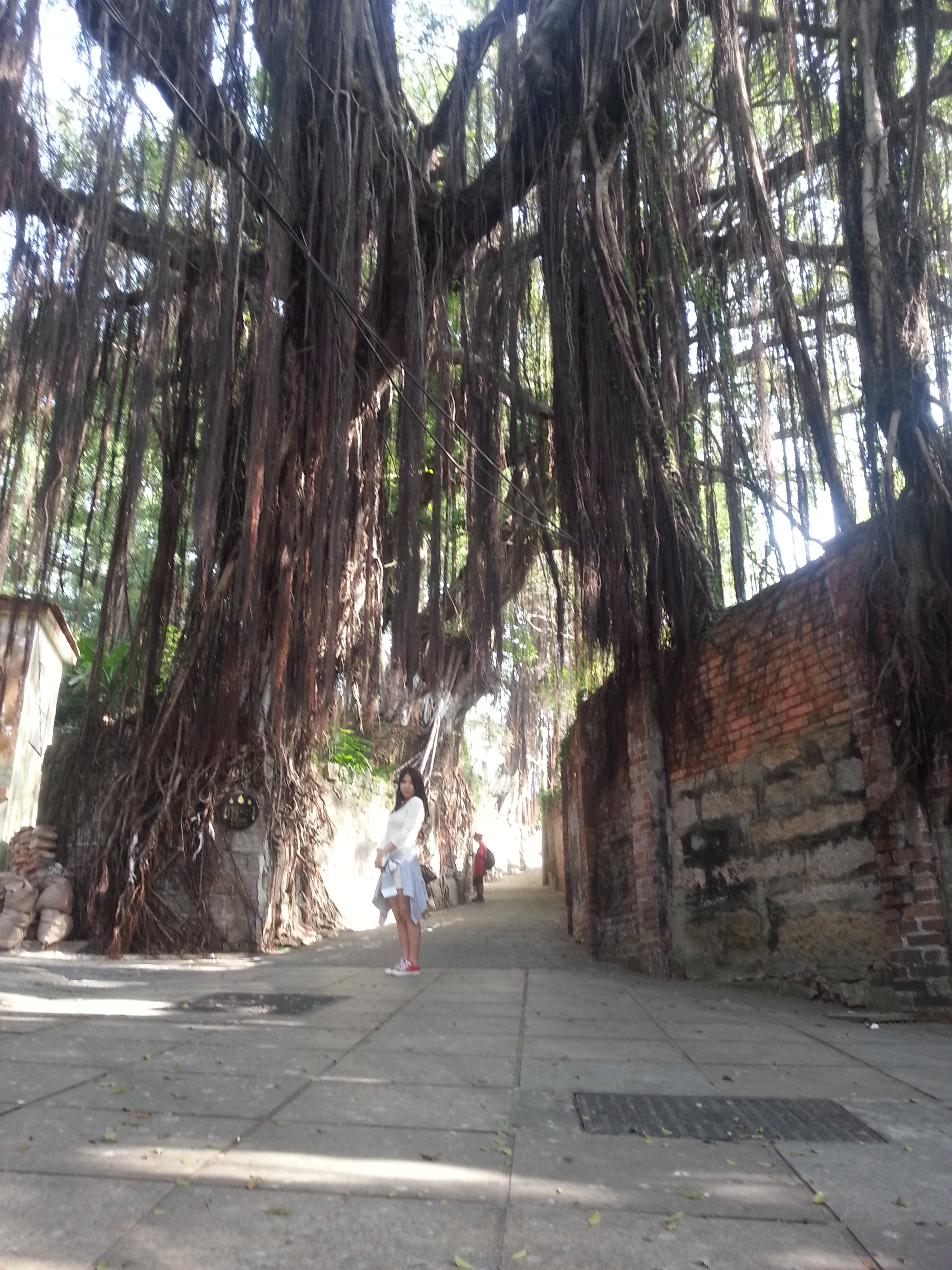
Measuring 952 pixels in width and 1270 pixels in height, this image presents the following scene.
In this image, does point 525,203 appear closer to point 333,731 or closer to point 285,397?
point 285,397

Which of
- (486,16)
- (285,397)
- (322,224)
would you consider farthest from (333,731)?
(486,16)

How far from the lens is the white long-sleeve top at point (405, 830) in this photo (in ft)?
Answer: 18.0

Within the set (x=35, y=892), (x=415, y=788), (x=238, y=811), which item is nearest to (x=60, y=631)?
(x=35, y=892)

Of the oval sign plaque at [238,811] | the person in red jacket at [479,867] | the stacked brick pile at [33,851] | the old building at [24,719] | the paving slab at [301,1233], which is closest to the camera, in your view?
the paving slab at [301,1233]

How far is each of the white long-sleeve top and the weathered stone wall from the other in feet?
5.47

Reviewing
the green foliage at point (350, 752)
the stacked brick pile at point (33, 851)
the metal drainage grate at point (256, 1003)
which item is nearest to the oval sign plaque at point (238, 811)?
the green foliage at point (350, 752)

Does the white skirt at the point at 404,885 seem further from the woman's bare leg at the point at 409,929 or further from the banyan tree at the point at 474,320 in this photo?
the banyan tree at the point at 474,320

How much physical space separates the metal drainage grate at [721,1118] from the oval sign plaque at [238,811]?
4.96 metres

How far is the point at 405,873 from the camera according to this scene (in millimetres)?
5414

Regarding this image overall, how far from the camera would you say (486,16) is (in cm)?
532

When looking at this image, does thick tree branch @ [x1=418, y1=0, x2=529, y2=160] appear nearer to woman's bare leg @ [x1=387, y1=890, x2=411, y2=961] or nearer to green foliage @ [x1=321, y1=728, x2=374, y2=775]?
woman's bare leg @ [x1=387, y1=890, x2=411, y2=961]

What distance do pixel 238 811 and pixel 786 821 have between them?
435 centimetres

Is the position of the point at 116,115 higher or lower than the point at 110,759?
higher

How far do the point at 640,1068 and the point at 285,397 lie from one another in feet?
14.8
